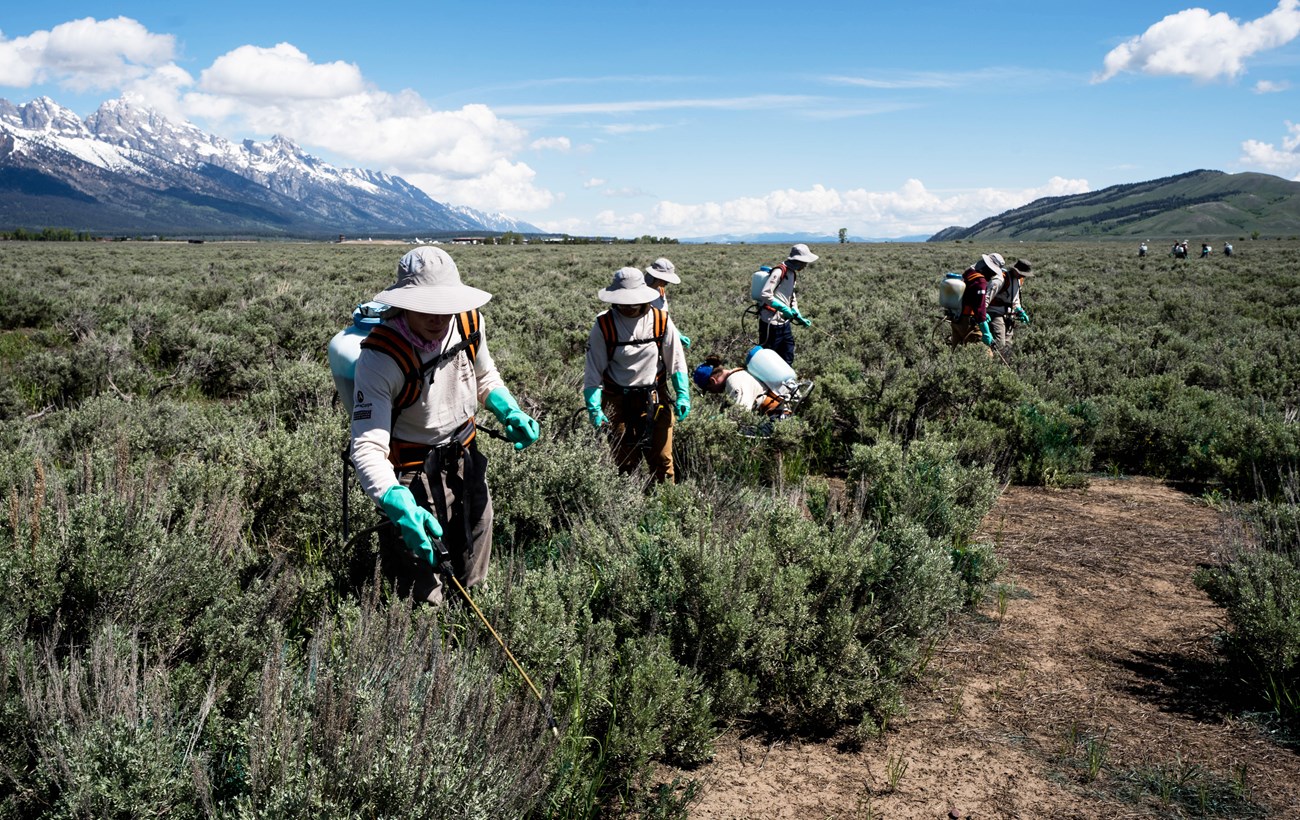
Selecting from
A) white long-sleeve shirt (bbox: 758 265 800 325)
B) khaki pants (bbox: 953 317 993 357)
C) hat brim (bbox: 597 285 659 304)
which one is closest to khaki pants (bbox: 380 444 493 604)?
hat brim (bbox: 597 285 659 304)

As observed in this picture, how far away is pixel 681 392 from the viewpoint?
5.70 m

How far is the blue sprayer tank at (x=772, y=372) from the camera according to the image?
7.57 metres

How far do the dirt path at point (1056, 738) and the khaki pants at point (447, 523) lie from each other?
53.4 inches

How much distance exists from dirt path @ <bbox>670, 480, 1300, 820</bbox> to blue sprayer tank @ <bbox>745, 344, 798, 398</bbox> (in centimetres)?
323

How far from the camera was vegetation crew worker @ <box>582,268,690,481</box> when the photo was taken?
5484 millimetres

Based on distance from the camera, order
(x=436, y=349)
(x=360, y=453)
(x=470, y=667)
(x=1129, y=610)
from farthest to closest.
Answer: (x=1129, y=610)
(x=436, y=349)
(x=360, y=453)
(x=470, y=667)

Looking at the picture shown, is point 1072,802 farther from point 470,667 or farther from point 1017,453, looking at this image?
point 1017,453

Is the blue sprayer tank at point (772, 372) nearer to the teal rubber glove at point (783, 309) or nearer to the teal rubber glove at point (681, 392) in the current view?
the teal rubber glove at point (783, 309)

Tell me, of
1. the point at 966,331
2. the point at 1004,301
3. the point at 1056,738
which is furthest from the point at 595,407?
the point at 1004,301

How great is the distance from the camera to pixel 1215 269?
2880 centimetres

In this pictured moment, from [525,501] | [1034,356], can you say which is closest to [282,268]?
[1034,356]

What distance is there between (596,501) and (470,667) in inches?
76.2

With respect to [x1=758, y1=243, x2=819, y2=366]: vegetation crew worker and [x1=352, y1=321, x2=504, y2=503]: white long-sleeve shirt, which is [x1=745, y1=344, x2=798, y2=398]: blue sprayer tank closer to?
[x1=758, y1=243, x2=819, y2=366]: vegetation crew worker

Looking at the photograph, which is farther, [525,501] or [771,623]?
[525,501]
